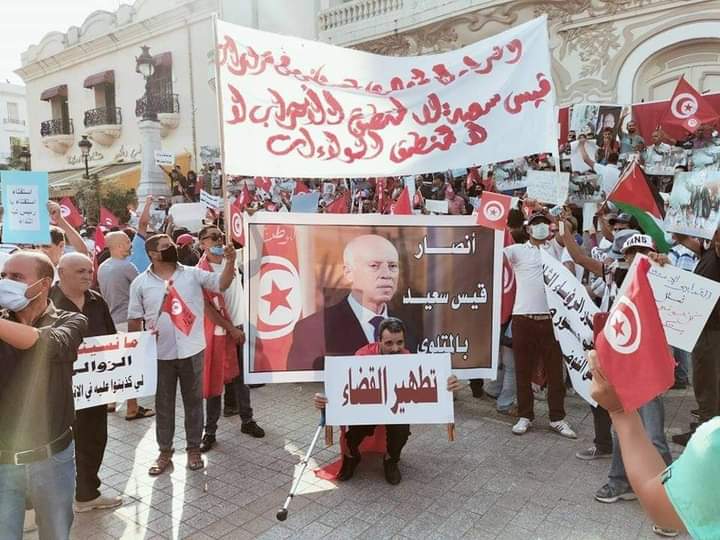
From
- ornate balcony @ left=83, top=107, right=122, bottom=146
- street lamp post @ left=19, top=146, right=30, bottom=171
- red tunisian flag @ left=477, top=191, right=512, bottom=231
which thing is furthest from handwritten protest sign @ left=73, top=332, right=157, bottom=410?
ornate balcony @ left=83, top=107, right=122, bottom=146

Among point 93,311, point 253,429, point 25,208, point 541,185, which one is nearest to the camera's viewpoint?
point 93,311

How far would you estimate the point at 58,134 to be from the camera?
31.4 meters

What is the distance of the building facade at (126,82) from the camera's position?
23.0 metres

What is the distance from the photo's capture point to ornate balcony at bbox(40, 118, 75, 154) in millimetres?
31297

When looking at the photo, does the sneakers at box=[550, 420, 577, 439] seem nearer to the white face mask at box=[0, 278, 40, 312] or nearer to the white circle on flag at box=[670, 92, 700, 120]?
the white face mask at box=[0, 278, 40, 312]

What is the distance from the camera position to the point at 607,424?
4.64 meters

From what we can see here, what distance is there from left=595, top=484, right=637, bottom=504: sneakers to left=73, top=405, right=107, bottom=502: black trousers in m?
3.44

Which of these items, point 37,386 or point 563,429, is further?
point 563,429

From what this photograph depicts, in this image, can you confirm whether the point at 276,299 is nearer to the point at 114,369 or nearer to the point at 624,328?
the point at 114,369

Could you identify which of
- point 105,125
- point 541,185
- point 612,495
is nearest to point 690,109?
point 541,185

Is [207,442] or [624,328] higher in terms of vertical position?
[624,328]

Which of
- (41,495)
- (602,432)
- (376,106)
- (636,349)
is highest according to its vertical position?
(376,106)

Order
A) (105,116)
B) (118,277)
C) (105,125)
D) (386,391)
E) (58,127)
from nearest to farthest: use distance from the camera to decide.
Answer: (386,391) → (118,277) → (105,125) → (105,116) → (58,127)

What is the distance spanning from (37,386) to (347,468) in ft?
7.84
